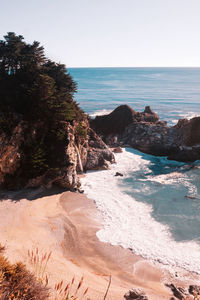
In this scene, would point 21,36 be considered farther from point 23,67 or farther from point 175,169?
point 175,169

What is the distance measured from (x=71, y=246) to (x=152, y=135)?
1191 inches

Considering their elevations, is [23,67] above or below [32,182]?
above

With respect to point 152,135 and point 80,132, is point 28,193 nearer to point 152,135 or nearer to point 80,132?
point 80,132

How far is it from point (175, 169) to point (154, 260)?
1884cm

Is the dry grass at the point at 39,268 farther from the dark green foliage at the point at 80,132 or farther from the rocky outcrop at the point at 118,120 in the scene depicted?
the rocky outcrop at the point at 118,120

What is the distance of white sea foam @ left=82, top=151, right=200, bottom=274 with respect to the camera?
1366 cm

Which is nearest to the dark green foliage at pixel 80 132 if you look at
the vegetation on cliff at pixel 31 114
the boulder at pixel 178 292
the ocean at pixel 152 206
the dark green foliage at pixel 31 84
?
the vegetation on cliff at pixel 31 114

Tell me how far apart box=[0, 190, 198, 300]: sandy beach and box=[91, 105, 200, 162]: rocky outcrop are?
21744mm

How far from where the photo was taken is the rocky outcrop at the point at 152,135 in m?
36.0

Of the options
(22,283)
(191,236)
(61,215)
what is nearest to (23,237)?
(61,215)

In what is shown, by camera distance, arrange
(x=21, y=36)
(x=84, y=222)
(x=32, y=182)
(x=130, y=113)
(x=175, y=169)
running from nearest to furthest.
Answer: (x=84, y=222), (x=32, y=182), (x=21, y=36), (x=175, y=169), (x=130, y=113)

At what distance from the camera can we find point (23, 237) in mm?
13555

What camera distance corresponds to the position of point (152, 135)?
40.2 m

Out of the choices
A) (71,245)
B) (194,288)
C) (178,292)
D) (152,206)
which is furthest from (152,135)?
A: (178,292)
